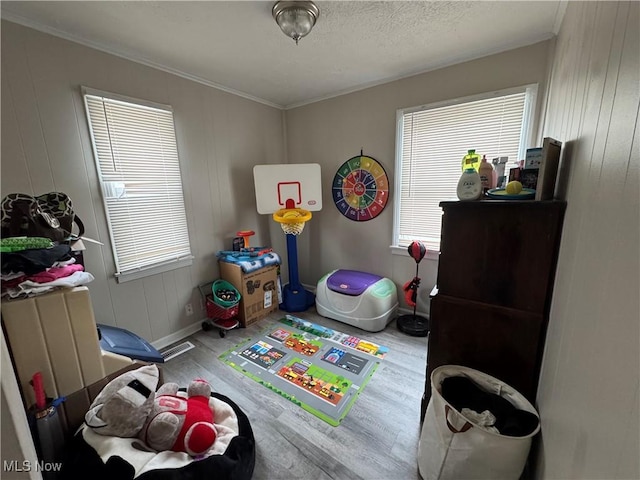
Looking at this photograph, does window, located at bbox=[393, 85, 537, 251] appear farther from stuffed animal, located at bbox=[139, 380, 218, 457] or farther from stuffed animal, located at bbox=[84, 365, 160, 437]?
stuffed animal, located at bbox=[84, 365, 160, 437]

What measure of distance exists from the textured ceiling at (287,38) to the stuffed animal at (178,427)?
2098 millimetres

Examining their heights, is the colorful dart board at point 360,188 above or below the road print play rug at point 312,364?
above

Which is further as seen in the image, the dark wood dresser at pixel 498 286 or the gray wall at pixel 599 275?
the dark wood dresser at pixel 498 286

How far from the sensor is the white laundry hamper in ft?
3.26

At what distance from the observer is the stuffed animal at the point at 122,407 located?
109 centimetres

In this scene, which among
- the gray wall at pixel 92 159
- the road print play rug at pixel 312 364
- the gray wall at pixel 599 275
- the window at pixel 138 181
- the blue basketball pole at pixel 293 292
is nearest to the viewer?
the gray wall at pixel 599 275

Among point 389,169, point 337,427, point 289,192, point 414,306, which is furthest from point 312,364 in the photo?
point 389,169

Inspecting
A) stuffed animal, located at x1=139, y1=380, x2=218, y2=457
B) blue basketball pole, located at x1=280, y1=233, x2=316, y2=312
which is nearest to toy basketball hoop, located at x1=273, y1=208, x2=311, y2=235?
blue basketball pole, located at x1=280, y1=233, x2=316, y2=312

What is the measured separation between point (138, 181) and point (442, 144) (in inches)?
102

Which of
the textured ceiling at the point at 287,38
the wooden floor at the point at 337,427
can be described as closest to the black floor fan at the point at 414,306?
the wooden floor at the point at 337,427

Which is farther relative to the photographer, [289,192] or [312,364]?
[289,192]

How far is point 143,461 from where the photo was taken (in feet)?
3.53

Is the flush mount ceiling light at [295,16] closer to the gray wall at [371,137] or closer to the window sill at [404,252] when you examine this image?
the gray wall at [371,137]

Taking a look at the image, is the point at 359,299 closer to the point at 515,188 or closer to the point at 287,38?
the point at 515,188
